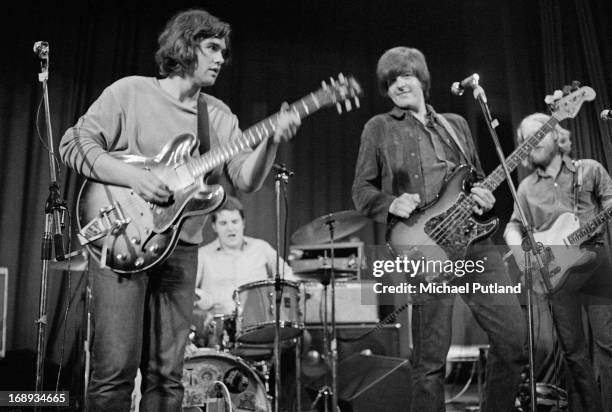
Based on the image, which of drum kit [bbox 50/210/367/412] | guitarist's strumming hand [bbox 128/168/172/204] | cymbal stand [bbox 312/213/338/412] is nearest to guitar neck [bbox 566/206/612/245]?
drum kit [bbox 50/210/367/412]

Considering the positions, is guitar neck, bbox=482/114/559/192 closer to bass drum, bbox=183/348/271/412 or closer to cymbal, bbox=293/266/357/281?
cymbal, bbox=293/266/357/281

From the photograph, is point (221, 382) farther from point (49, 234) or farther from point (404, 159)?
point (404, 159)

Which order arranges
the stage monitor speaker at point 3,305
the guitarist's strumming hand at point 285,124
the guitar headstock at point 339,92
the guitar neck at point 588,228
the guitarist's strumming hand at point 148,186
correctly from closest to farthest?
the guitarist's strumming hand at point 148,186
the guitarist's strumming hand at point 285,124
the guitar headstock at point 339,92
the guitar neck at point 588,228
the stage monitor speaker at point 3,305

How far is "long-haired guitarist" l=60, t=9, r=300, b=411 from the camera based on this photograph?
7.82 feet

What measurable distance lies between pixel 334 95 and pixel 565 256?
2.39m

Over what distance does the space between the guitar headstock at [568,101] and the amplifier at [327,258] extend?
86.7 inches

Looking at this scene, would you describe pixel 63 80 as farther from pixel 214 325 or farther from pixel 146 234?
pixel 146 234

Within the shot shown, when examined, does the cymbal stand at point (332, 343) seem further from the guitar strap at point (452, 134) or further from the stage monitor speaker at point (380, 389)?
the guitar strap at point (452, 134)

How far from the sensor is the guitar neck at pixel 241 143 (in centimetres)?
268

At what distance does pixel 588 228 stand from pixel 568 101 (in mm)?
1008

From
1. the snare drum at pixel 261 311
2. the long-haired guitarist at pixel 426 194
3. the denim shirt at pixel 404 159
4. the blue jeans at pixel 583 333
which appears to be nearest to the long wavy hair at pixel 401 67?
the long-haired guitarist at pixel 426 194

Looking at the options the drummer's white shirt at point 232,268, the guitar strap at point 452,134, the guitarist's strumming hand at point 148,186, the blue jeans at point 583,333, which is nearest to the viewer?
the guitarist's strumming hand at point 148,186

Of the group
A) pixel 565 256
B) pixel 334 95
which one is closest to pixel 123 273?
pixel 334 95

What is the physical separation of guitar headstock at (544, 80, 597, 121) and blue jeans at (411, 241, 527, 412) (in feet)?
3.15
